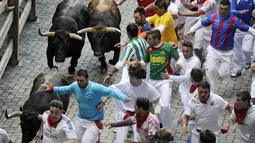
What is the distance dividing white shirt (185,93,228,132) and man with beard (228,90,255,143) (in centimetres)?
35

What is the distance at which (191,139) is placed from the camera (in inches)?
663

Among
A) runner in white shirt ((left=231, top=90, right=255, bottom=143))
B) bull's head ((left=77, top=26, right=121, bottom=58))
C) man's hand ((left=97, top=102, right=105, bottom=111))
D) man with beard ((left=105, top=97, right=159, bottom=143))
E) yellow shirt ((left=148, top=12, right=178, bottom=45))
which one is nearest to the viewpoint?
man with beard ((left=105, top=97, right=159, bottom=143))

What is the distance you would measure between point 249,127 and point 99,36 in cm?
564

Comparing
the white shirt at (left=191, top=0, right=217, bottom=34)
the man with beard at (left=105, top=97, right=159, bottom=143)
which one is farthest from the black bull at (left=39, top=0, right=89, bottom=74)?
the man with beard at (left=105, top=97, right=159, bottom=143)

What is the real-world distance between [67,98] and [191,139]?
3019 mm

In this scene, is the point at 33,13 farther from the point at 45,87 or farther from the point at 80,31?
the point at 45,87

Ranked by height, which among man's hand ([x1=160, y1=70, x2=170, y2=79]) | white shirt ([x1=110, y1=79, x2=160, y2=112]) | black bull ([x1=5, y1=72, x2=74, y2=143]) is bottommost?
→ black bull ([x1=5, y1=72, x2=74, y2=143])

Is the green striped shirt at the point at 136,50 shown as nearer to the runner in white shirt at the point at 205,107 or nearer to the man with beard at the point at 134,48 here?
the man with beard at the point at 134,48

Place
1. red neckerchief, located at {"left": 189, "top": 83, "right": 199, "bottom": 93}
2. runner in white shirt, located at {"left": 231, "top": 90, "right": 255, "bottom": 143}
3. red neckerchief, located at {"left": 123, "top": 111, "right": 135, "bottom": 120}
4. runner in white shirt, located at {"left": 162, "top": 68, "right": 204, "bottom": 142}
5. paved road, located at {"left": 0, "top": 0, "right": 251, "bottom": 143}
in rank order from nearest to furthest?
1. runner in white shirt, located at {"left": 231, "top": 90, "right": 255, "bottom": 143}
2. red neckerchief, located at {"left": 123, "top": 111, "right": 135, "bottom": 120}
3. runner in white shirt, located at {"left": 162, "top": 68, "right": 204, "bottom": 142}
4. red neckerchief, located at {"left": 189, "top": 83, "right": 199, "bottom": 93}
5. paved road, located at {"left": 0, "top": 0, "right": 251, "bottom": 143}

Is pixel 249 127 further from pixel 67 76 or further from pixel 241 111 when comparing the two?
pixel 67 76

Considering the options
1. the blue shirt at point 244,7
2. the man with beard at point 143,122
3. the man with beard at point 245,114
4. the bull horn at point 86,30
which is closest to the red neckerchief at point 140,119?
the man with beard at point 143,122

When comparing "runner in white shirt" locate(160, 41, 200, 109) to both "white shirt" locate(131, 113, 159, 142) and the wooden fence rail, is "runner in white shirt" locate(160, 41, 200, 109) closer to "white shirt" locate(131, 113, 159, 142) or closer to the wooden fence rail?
"white shirt" locate(131, 113, 159, 142)

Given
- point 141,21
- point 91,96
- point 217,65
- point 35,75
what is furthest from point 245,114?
point 35,75

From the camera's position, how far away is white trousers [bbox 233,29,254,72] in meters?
20.7
